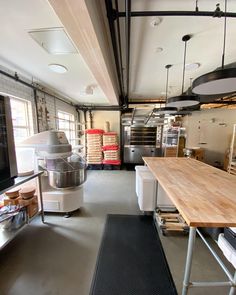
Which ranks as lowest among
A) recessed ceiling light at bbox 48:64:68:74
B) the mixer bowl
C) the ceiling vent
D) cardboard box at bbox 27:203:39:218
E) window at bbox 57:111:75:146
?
cardboard box at bbox 27:203:39:218

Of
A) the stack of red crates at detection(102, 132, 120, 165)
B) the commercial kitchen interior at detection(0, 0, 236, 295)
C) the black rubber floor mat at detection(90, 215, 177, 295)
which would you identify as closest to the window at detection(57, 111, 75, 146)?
the commercial kitchen interior at detection(0, 0, 236, 295)

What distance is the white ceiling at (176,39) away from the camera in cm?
141

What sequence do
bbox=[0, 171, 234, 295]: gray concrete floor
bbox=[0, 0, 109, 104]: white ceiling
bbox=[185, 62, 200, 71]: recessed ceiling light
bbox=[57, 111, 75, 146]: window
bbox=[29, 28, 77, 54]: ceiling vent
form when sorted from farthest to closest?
bbox=[57, 111, 75, 146]: window → bbox=[185, 62, 200, 71]: recessed ceiling light → bbox=[29, 28, 77, 54]: ceiling vent → bbox=[0, 171, 234, 295]: gray concrete floor → bbox=[0, 0, 109, 104]: white ceiling

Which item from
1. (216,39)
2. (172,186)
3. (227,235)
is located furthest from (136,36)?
(227,235)

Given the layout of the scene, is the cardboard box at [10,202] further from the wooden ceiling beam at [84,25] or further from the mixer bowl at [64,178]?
the wooden ceiling beam at [84,25]

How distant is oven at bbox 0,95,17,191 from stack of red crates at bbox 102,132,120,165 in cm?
400

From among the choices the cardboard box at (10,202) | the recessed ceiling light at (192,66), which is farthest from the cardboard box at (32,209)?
the recessed ceiling light at (192,66)

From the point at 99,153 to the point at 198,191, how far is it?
4.62 metres

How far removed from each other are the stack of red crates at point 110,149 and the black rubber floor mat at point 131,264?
3440mm

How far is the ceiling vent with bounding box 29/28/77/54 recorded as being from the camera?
1607mm

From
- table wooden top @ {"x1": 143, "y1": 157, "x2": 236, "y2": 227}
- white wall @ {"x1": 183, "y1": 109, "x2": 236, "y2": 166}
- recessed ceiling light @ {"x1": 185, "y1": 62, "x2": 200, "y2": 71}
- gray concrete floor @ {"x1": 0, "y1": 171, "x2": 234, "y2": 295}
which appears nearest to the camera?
table wooden top @ {"x1": 143, "y1": 157, "x2": 236, "y2": 227}

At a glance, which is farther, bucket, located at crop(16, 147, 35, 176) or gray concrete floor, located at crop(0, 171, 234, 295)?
bucket, located at crop(16, 147, 35, 176)

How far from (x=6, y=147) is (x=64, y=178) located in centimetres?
100

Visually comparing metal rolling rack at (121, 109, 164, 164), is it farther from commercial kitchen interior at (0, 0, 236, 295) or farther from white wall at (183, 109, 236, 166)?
commercial kitchen interior at (0, 0, 236, 295)
